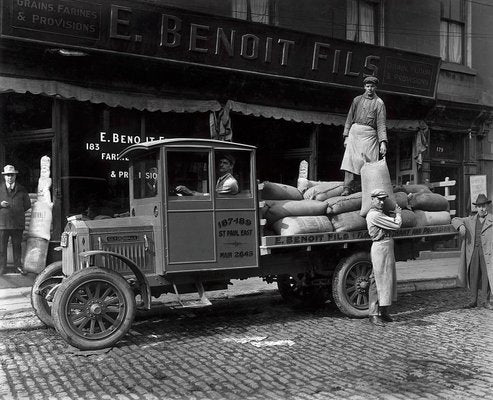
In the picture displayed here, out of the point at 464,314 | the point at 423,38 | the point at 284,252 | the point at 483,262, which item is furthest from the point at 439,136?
the point at 284,252

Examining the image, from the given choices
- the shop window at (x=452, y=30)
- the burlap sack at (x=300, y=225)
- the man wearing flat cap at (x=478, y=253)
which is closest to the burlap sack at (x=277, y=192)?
the burlap sack at (x=300, y=225)

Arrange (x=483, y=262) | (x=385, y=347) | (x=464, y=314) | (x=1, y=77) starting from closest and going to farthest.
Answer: (x=385, y=347), (x=464, y=314), (x=483, y=262), (x=1, y=77)

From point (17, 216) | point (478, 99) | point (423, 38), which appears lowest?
point (17, 216)

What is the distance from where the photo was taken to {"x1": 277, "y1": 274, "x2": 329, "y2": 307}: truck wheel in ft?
25.4

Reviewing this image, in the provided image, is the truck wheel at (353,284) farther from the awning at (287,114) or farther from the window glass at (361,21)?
the window glass at (361,21)

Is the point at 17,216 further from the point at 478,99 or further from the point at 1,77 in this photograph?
the point at 478,99

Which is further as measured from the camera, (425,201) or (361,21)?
(361,21)

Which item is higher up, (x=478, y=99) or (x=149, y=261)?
(x=478, y=99)

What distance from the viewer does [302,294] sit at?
798cm

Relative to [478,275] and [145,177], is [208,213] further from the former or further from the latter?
[478,275]

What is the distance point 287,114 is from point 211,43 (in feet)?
7.40

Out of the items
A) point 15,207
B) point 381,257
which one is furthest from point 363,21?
point 15,207

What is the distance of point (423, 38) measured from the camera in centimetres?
1402

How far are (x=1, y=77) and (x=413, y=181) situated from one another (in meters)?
9.58
